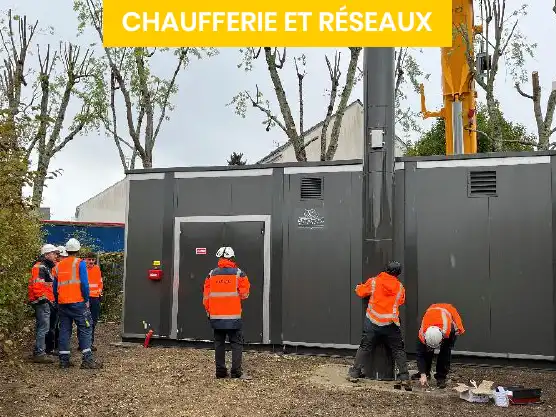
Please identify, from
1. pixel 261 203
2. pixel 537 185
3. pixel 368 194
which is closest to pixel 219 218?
pixel 261 203

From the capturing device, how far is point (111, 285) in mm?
→ 15766

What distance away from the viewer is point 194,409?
22.2 feet

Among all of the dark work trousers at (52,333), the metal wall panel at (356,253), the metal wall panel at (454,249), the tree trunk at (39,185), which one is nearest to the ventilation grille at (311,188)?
the metal wall panel at (356,253)

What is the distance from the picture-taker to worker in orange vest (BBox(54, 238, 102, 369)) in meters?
8.94

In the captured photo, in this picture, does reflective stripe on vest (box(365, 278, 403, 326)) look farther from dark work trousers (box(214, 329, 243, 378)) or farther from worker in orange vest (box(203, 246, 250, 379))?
dark work trousers (box(214, 329, 243, 378))

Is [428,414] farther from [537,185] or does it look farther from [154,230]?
[154,230]

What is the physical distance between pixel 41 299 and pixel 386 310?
493 centimetres

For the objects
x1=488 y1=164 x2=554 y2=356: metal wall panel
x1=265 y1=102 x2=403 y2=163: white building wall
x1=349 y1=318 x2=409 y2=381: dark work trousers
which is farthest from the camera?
x1=265 y1=102 x2=403 y2=163: white building wall

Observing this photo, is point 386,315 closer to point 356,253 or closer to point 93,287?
point 356,253

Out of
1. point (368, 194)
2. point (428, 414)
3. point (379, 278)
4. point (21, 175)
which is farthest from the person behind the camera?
point (368, 194)

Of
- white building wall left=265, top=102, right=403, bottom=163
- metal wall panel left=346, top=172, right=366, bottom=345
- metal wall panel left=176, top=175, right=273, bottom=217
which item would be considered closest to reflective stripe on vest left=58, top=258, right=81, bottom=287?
metal wall panel left=176, top=175, right=273, bottom=217

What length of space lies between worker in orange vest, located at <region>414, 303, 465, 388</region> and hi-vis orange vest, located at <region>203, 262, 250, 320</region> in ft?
7.44

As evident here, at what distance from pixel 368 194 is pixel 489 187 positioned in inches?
81.3

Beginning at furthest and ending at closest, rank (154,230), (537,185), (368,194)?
(154,230), (537,185), (368,194)
